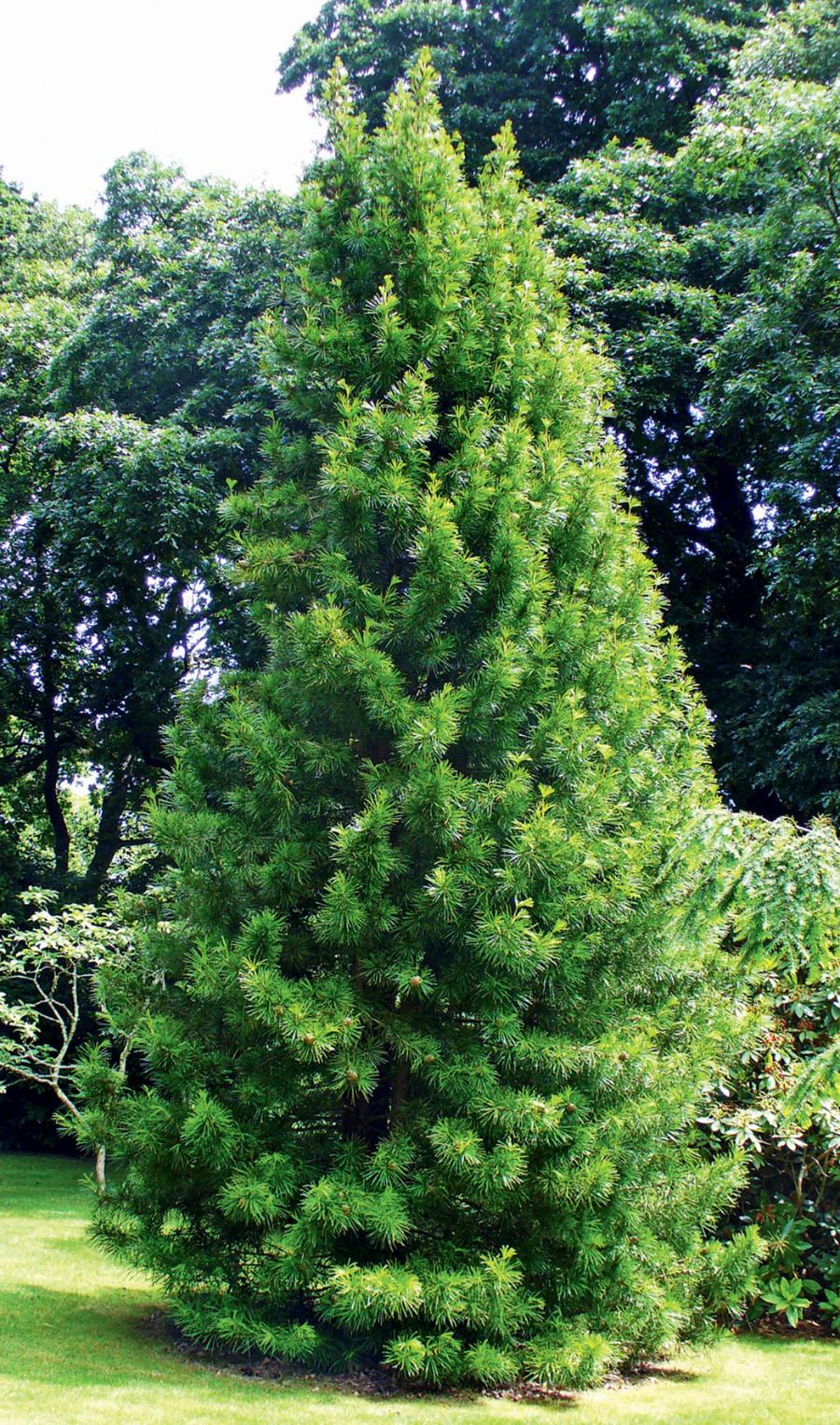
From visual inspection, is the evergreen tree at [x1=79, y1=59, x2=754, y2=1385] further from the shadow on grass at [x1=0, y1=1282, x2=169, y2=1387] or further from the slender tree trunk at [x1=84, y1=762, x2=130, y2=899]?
the slender tree trunk at [x1=84, y1=762, x2=130, y2=899]

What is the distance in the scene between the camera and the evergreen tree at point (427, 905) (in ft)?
16.4

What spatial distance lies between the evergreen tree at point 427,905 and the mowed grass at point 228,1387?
0.68 feet

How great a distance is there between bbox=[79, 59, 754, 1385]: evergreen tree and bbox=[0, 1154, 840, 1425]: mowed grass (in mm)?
208

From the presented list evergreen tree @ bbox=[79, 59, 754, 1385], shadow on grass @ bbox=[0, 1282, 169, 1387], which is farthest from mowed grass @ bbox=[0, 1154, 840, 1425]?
evergreen tree @ bbox=[79, 59, 754, 1385]

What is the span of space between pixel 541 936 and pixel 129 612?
38.1 feet

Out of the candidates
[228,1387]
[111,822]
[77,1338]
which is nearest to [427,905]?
[228,1387]

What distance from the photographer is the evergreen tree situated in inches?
196

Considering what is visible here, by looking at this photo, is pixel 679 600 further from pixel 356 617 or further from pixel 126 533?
pixel 356 617

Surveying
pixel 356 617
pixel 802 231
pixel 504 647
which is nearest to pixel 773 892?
pixel 504 647

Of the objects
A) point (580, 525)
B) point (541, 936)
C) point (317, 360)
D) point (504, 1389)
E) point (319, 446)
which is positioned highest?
point (317, 360)

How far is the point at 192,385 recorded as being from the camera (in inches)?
537

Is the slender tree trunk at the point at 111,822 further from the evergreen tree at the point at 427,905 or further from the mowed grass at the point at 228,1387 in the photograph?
the evergreen tree at the point at 427,905

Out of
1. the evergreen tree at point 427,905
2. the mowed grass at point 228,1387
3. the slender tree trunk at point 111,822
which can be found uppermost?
the slender tree trunk at point 111,822

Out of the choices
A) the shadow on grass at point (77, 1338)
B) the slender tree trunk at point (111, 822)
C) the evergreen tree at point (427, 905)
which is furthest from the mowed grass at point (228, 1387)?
the slender tree trunk at point (111, 822)
